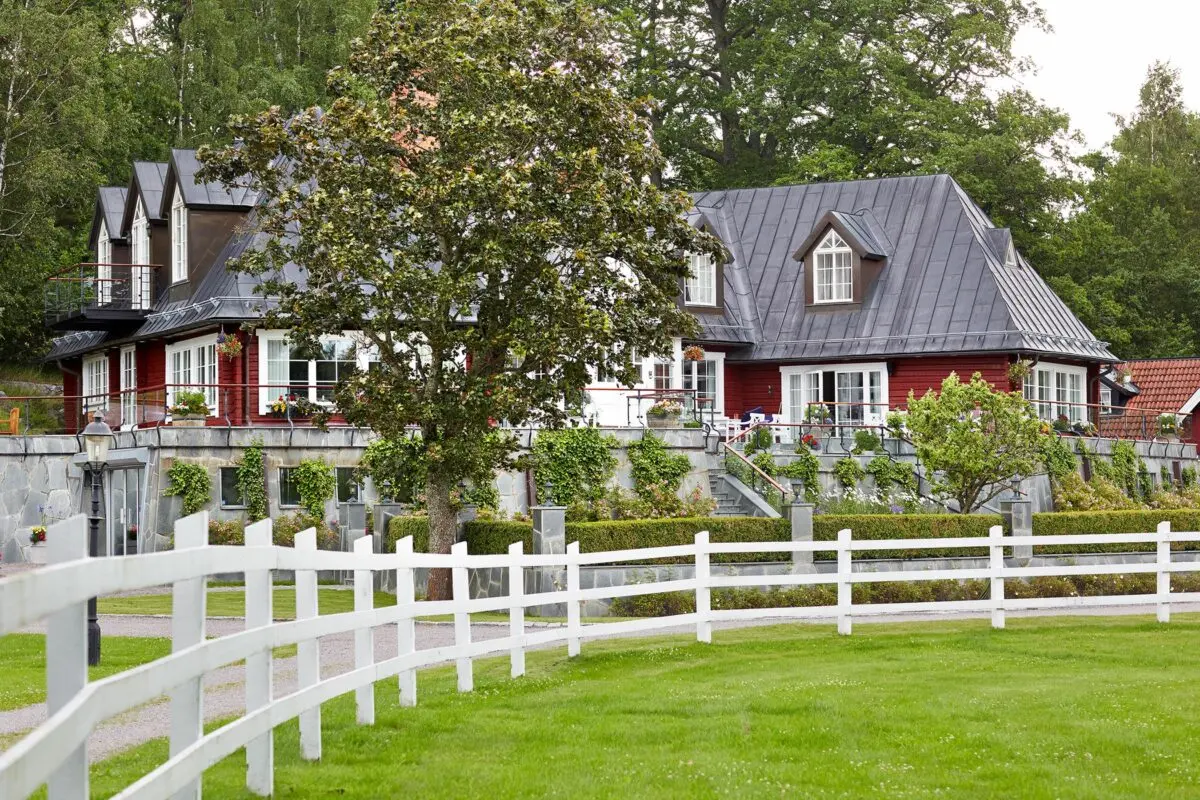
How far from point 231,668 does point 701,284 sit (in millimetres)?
26486

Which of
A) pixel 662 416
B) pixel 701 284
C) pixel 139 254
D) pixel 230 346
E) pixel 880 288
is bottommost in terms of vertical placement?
pixel 662 416

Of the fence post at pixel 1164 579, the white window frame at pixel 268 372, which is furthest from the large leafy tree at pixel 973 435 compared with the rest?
the white window frame at pixel 268 372

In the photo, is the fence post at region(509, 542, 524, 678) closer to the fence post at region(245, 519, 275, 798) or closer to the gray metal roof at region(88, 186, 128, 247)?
the fence post at region(245, 519, 275, 798)

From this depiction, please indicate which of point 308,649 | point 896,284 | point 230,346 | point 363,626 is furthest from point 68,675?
point 896,284

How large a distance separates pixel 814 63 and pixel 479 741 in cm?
4387

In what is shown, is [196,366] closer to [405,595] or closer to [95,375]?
[95,375]

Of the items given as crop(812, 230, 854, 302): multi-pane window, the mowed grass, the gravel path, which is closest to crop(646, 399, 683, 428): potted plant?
the gravel path

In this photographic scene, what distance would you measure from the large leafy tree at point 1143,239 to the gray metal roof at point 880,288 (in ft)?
30.7

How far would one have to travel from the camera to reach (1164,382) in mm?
49562

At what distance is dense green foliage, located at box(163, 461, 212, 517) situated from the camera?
30.6m

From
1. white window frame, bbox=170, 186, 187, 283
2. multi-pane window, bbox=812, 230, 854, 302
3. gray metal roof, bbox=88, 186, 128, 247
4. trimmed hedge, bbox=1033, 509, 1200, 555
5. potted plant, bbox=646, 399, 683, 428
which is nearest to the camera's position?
trimmed hedge, bbox=1033, 509, 1200, 555

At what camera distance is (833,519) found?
86.6 ft

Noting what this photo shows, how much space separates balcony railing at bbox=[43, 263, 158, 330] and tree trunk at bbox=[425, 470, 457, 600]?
16.8m

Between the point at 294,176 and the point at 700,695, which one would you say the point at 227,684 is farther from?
the point at 294,176
